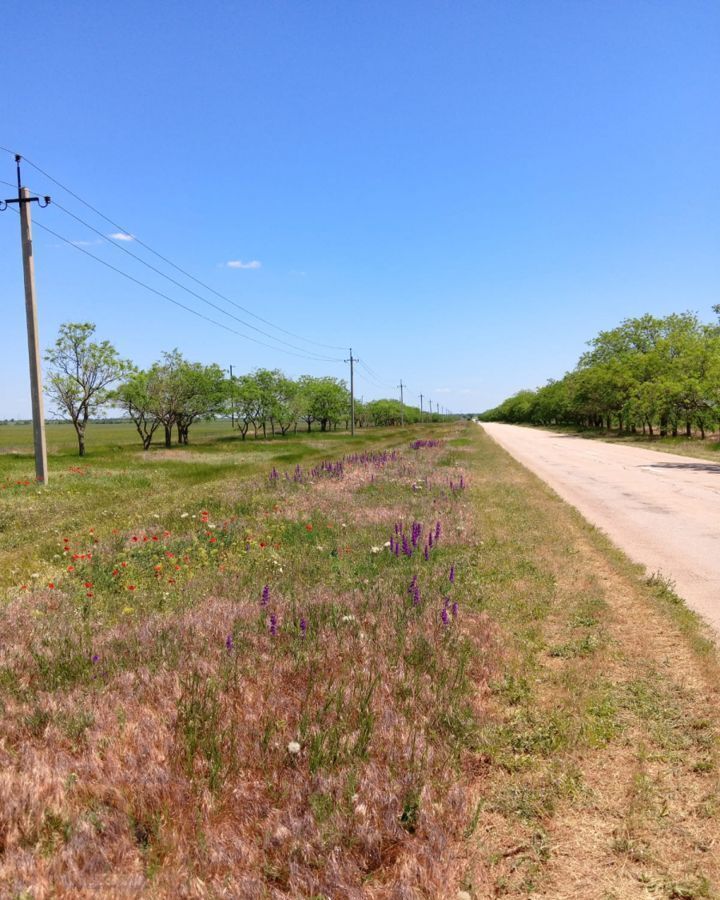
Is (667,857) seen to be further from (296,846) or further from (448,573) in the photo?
(448,573)

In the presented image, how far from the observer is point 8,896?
93.5 inches

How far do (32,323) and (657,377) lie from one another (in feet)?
166

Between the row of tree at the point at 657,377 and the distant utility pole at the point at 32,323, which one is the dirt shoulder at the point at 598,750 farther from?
the row of tree at the point at 657,377

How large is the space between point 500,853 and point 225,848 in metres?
1.48

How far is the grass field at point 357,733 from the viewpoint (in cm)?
265

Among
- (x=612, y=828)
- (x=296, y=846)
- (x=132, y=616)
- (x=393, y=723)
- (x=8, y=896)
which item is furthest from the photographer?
(x=132, y=616)

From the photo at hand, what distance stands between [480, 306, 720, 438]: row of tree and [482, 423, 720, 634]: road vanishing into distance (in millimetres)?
16153

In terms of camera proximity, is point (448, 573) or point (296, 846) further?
point (448, 573)

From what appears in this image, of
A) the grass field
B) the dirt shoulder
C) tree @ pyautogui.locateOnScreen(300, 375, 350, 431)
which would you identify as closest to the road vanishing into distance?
the grass field

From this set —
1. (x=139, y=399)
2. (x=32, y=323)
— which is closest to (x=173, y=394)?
(x=139, y=399)

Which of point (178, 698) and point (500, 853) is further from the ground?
point (178, 698)

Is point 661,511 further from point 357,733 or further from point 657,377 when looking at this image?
point 657,377

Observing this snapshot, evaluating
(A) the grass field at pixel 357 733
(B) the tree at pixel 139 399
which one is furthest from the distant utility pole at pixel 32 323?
(B) the tree at pixel 139 399

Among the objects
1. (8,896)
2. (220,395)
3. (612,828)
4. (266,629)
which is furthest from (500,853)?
(220,395)
